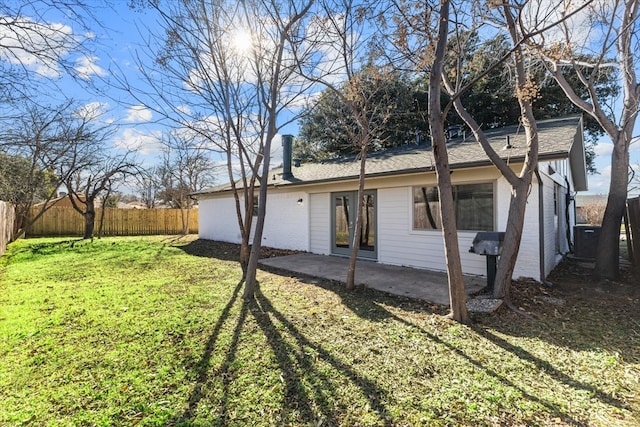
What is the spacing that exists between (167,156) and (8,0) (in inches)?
705

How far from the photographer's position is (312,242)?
10.1 m

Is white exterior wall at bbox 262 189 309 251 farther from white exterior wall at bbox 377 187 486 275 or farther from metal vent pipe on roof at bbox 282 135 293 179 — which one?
white exterior wall at bbox 377 187 486 275

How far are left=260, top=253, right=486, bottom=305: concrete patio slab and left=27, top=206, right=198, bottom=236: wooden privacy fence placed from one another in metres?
12.8

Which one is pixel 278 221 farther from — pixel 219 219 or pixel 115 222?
Answer: pixel 115 222

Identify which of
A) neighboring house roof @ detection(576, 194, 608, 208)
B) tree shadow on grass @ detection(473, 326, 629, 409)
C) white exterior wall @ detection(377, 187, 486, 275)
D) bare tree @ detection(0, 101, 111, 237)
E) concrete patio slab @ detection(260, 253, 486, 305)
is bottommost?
tree shadow on grass @ detection(473, 326, 629, 409)

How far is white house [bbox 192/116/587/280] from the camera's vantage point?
589 centimetres

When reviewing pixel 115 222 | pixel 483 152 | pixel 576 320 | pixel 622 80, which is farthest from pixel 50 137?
pixel 115 222

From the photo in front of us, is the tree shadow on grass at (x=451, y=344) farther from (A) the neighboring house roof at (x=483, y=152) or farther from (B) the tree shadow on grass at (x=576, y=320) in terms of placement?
(A) the neighboring house roof at (x=483, y=152)

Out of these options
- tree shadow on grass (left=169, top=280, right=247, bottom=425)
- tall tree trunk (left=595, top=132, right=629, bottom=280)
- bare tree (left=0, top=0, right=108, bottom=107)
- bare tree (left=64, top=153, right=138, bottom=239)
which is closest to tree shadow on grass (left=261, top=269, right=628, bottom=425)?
tree shadow on grass (left=169, top=280, right=247, bottom=425)

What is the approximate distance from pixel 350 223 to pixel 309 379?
637 centimetres

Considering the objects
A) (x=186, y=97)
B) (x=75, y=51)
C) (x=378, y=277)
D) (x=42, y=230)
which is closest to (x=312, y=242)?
(x=378, y=277)

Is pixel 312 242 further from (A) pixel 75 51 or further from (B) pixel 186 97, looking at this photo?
(A) pixel 75 51

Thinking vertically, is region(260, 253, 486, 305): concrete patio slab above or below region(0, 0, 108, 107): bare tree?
below

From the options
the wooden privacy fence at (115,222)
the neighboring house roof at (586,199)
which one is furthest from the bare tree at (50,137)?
the neighboring house roof at (586,199)
